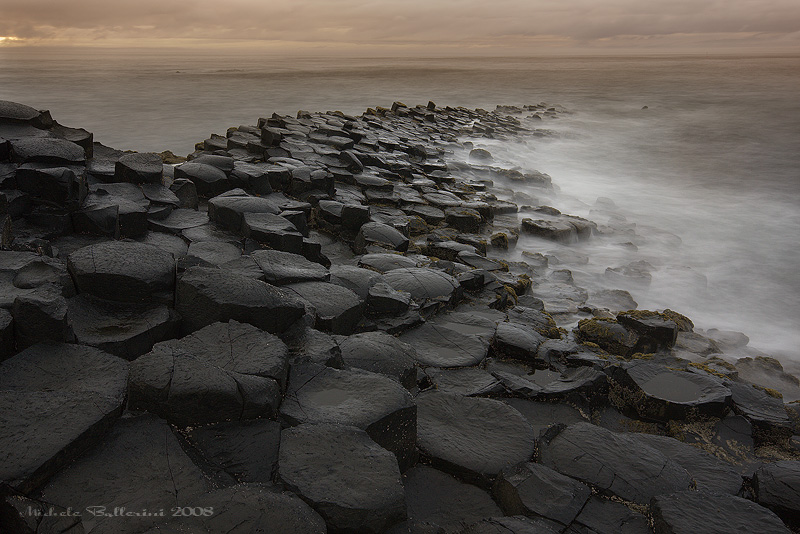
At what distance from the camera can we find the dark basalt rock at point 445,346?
3.36 meters

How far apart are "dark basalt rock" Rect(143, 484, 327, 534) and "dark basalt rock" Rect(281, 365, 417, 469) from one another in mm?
512

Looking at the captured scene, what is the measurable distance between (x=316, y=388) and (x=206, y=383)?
1.85 feet

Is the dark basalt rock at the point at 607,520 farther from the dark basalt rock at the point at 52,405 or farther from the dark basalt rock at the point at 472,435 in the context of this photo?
the dark basalt rock at the point at 52,405

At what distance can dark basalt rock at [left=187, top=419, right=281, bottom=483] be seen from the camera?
2041 mm

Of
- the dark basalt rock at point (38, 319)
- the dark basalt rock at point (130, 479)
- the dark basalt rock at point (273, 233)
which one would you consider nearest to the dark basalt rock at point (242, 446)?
the dark basalt rock at point (130, 479)

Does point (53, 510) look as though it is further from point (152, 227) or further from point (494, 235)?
point (494, 235)

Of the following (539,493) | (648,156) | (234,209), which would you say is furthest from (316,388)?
(648,156)

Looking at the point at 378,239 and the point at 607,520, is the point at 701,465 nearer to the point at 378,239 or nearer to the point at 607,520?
the point at 607,520

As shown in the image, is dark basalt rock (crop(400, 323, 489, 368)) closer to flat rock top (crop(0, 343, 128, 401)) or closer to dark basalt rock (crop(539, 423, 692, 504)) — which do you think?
dark basalt rock (crop(539, 423, 692, 504))

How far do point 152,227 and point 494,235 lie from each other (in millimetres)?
4174

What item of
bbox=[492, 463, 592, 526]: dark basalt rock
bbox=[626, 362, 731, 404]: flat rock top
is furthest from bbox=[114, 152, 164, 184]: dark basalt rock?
bbox=[626, 362, 731, 404]: flat rock top

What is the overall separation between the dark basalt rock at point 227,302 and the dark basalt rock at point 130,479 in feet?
2.52

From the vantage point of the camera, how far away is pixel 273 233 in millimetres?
4418

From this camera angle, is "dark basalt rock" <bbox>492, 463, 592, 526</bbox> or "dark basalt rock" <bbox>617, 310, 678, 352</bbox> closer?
"dark basalt rock" <bbox>492, 463, 592, 526</bbox>
